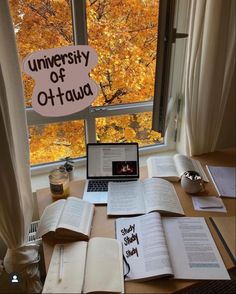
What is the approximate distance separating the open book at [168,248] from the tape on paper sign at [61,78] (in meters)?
0.69

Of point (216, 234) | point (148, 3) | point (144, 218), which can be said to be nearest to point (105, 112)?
point (148, 3)

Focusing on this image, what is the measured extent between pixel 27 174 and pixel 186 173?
0.71 m

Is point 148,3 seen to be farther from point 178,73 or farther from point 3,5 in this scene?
point 3,5

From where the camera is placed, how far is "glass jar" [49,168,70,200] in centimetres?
126

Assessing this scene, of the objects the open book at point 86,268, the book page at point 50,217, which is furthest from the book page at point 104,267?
the book page at point 50,217

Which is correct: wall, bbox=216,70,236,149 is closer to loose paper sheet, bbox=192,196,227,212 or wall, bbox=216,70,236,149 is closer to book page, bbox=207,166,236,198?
book page, bbox=207,166,236,198

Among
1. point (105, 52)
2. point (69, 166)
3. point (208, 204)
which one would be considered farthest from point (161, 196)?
point (105, 52)

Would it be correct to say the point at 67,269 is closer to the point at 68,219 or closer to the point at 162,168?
the point at 68,219

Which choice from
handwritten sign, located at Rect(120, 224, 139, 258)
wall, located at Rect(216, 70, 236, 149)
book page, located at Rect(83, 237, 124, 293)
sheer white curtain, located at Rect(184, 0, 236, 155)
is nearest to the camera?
book page, located at Rect(83, 237, 124, 293)

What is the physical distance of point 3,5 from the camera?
0.92 m

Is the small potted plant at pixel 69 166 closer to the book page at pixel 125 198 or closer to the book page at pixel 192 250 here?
the book page at pixel 125 198

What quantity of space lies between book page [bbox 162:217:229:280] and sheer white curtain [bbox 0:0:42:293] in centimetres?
53

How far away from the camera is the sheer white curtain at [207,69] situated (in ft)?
4.32

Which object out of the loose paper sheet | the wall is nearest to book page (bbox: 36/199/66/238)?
the loose paper sheet
